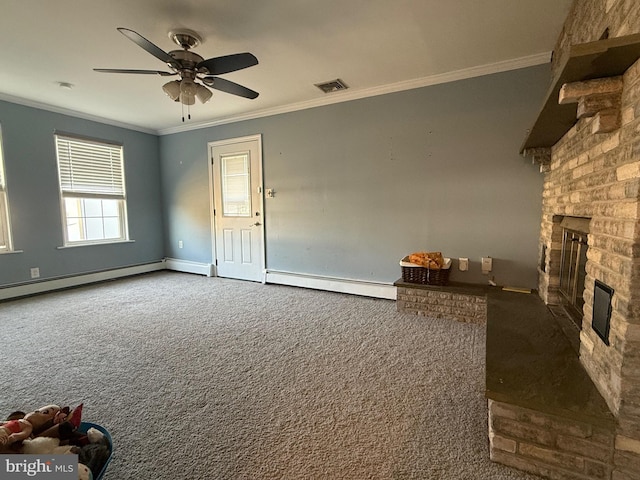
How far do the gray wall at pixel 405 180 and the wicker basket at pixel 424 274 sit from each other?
266 mm

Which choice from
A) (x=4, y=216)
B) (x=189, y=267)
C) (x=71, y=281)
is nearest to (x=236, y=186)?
(x=189, y=267)

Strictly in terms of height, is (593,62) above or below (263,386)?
above

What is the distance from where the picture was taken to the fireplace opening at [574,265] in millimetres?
1828

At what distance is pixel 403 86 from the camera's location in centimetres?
337

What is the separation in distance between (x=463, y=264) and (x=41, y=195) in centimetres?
538

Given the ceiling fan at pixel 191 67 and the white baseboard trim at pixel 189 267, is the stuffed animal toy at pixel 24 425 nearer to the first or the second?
the ceiling fan at pixel 191 67

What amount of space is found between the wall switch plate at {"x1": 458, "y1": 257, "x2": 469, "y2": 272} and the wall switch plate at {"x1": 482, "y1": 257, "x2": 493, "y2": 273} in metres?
0.15

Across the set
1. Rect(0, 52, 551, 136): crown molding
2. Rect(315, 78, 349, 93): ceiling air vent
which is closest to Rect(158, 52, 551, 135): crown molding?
Rect(0, 52, 551, 136): crown molding

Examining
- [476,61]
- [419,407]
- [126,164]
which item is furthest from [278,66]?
[126,164]

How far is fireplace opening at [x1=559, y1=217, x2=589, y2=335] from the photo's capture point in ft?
6.00

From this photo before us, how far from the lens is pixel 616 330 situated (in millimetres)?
1210

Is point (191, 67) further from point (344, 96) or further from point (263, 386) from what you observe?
point (263, 386)

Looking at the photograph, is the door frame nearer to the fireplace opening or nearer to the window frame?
the window frame

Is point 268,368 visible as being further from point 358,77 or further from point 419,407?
point 358,77
